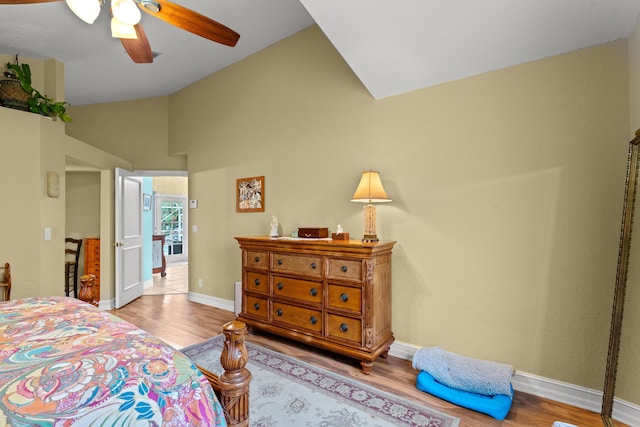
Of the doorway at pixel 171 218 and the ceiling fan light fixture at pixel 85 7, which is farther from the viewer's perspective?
the doorway at pixel 171 218

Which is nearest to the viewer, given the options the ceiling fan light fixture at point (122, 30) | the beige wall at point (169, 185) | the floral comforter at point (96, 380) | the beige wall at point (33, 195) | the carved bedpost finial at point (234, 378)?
the floral comforter at point (96, 380)

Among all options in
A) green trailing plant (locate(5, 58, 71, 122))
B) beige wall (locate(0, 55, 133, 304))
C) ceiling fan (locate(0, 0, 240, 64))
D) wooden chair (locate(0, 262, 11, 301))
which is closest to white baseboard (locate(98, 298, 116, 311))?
beige wall (locate(0, 55, 133, 304))

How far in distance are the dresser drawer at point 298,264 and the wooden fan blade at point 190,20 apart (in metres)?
1.78

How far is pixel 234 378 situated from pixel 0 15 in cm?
348

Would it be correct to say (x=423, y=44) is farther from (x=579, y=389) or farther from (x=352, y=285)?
(x=579, y=389)

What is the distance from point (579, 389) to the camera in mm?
2076

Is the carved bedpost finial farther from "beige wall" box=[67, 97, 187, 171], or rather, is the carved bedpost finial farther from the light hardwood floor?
"beige wall" box=[67, 97, 187, 171]

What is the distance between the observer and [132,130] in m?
4.84

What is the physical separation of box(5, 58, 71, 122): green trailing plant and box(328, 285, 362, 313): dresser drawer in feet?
10.4

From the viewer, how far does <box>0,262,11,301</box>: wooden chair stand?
8.98 feet

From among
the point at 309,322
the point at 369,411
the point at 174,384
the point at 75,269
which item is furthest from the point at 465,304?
the point at 75,269

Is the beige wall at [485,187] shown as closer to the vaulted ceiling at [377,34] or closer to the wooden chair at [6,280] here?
the vaulted ceiling at [377,34]

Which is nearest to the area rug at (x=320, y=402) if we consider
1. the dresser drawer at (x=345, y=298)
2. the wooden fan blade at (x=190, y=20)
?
the dresser drawer at (x=345, y=298)

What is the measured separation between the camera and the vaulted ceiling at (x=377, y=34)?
190 centimetres
